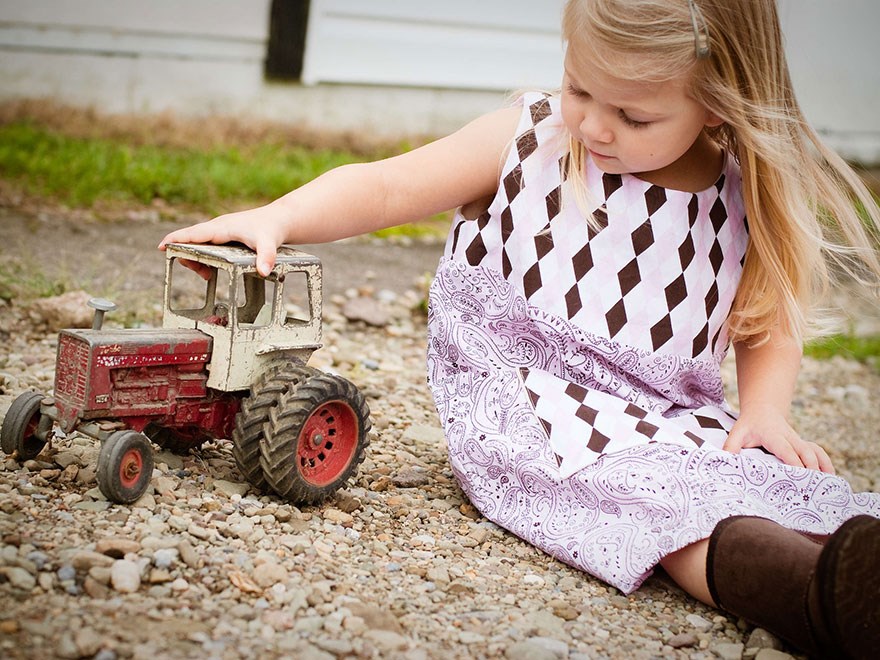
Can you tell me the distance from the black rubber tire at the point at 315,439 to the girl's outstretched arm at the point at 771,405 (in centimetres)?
84

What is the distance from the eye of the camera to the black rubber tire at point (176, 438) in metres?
2.21

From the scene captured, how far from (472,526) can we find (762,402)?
0.76 m

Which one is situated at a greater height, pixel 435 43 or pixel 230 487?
pixel 435 43

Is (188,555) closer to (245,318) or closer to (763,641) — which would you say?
(245,318)

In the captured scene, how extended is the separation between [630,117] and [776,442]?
799 mm

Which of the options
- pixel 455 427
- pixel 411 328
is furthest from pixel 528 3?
pixel 455 427

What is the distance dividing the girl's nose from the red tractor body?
898 millimetres

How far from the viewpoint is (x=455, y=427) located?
2.38 metres

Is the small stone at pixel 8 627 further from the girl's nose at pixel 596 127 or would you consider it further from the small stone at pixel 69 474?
the girl's nose at pixel 596 127

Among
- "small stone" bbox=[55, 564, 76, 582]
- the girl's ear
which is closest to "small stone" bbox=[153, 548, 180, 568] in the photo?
"small stone" bbox=[55, 564, 76, 582]

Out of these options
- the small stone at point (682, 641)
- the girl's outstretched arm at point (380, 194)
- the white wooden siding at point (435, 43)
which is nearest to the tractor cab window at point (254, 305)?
the girl's outstretched arm at point (380, 194)

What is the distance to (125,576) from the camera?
170 centimetres

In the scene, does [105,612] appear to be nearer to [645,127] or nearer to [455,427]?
[455,427]

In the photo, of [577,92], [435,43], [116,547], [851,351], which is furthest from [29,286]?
[435,43]
